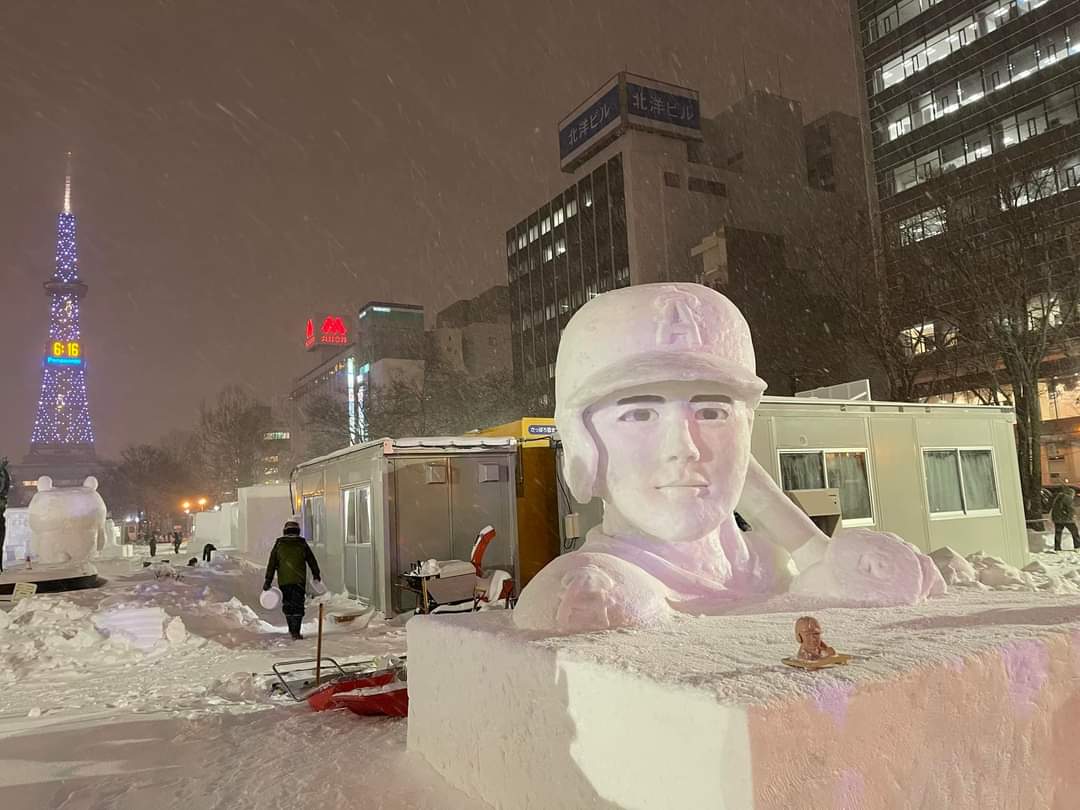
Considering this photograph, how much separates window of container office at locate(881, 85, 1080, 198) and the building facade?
10662 mm

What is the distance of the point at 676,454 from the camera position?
147 inches

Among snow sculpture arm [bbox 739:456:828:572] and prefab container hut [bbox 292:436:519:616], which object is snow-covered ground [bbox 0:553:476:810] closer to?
prefab container hut [bbox 292:436:519:616]

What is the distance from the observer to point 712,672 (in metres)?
2.40

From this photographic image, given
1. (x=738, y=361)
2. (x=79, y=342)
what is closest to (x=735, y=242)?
(x=738, y=361)

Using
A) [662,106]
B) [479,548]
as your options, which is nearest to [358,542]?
[479,548]

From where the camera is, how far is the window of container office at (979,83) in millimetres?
31969

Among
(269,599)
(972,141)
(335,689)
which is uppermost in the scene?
(972,141)

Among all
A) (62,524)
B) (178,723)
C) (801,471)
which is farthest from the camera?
(62,524)

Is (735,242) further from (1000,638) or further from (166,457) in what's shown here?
(1000,638)

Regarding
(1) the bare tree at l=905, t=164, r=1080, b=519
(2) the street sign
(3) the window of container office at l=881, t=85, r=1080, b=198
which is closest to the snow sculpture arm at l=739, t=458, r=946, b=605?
(2) the street sign

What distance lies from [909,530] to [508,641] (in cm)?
1283

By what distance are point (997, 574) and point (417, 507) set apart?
8.69 m

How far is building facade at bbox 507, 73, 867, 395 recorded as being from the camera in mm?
52344

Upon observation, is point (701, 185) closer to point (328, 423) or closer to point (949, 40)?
point (949, 40)
